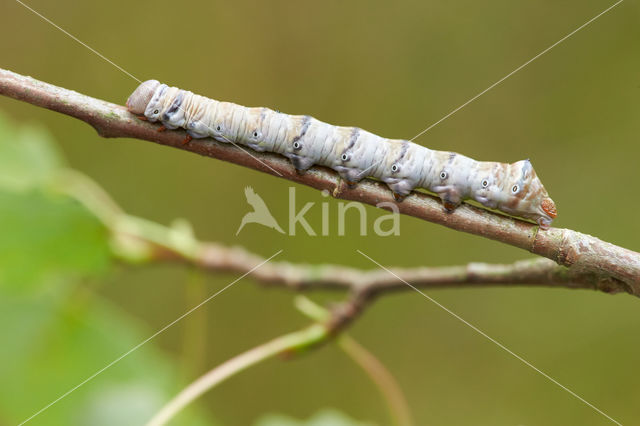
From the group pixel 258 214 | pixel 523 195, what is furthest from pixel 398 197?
pixel 258 214

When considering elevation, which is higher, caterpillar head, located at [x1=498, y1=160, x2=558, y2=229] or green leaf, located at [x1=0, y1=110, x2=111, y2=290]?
caterpillar head, located at [x1=498, y1=160, x2=558, y2=229]

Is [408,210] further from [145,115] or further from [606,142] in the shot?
[606,142]

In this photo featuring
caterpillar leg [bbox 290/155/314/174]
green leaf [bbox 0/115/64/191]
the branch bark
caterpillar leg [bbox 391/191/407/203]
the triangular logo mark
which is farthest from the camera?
the triangular logo mark

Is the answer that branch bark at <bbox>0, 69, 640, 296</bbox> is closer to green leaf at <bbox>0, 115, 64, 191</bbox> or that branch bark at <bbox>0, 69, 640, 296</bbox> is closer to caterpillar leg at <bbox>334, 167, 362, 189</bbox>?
caterpillar leg at <bbox>334, 167, 362, 189</bbox>

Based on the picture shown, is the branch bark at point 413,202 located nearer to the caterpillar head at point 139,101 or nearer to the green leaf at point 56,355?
the caterpillar head at point 139,101

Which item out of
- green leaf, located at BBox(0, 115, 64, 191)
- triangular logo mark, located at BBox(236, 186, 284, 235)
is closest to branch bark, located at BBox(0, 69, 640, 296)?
green leaf, located at BBox(0, 115, 64, 191)

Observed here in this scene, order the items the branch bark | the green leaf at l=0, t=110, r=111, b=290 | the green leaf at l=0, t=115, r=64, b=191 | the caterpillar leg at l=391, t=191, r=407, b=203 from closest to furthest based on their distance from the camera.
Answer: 1. the branch bark
2. the caterpillar leg at l=391, t=191, r=407, b=203
3. the green leaf at l=0, t=110, r=111, b=290
4. the green leaf at l=0, t=115, r=64, b=191

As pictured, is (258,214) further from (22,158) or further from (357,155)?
(357,155)
